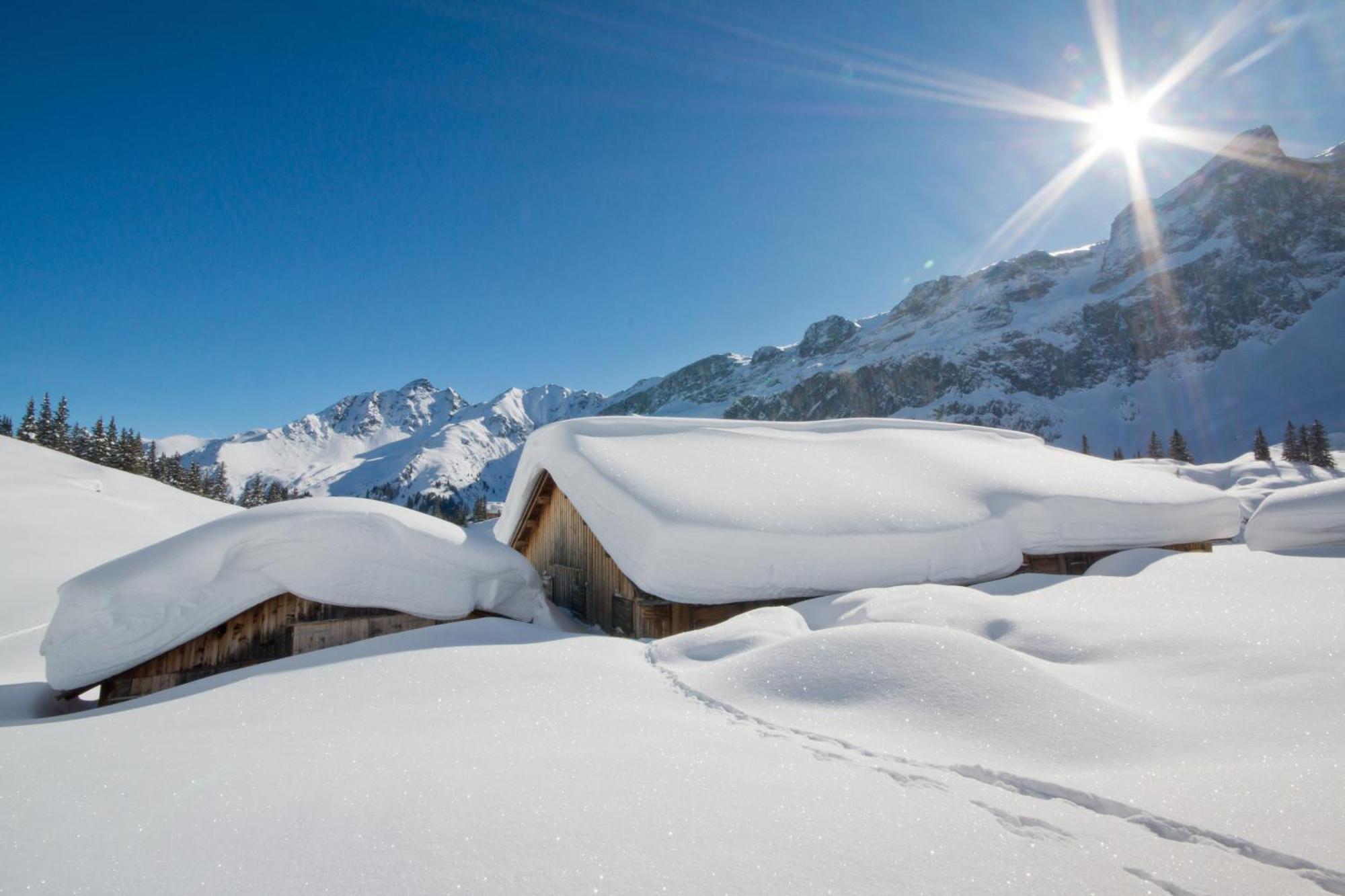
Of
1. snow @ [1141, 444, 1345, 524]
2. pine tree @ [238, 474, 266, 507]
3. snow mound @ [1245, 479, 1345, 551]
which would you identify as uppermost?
snow @ [1141, 444, 1345, 524]

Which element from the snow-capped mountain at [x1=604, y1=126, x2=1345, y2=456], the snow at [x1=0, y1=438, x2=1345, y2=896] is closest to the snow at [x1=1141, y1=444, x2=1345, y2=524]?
the snow at [x1=0, y1=438, x2=1345, y2=896]

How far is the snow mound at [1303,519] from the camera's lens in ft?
32.5

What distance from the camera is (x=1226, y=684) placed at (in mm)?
3750

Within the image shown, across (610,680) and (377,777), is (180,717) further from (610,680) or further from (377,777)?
(610,680)

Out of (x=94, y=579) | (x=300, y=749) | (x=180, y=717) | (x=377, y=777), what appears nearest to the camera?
(x=377, y=777)

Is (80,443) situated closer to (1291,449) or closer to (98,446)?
(98,446)

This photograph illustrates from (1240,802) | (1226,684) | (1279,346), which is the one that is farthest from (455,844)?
(1279,346)

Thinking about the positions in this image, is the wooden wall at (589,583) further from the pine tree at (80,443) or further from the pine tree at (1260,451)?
the pine tree at (1260,451)

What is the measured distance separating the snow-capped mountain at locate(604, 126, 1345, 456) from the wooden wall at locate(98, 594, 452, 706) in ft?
399

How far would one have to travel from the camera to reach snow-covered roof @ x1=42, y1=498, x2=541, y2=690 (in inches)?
299

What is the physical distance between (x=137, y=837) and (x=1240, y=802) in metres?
4.60

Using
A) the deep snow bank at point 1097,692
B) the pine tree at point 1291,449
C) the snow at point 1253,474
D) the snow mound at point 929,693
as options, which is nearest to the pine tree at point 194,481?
the deep snow bank at point 1097,692

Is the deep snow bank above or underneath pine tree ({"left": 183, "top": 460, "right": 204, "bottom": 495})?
underneath

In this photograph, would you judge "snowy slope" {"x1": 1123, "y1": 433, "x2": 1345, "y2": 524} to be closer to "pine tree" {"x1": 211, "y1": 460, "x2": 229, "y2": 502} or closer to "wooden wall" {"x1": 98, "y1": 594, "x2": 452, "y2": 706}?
"wooden wall" {"x1": 98, "y1": 594, "x2": 452, "y2": 706}
